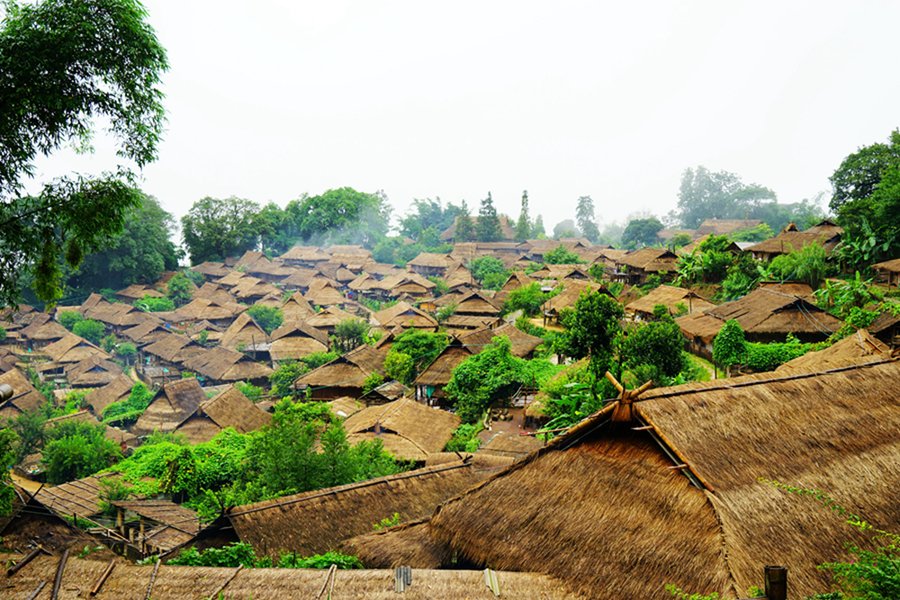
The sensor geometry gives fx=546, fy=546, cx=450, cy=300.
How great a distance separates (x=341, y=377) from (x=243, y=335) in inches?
565

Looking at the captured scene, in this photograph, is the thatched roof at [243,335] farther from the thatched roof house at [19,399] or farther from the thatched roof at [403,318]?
the thatched roof house at [19,399]

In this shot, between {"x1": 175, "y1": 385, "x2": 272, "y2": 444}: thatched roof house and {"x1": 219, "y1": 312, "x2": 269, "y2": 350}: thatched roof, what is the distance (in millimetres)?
14534

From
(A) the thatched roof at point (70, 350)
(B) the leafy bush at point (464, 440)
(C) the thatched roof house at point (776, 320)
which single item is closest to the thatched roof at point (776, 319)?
(C) the thatched roof house at point (776, 320)

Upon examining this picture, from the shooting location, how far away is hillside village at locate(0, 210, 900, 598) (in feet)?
17.0

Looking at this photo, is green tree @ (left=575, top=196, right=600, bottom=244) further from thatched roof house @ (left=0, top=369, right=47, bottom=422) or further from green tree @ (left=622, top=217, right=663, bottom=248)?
thatched roof house @ (left=0, top=369, right=47, bottom=422)

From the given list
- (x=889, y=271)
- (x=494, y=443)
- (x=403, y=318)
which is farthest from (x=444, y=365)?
(x=889, y=271)

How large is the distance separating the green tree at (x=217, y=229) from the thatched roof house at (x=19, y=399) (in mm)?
34248

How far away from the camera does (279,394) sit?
24891mm

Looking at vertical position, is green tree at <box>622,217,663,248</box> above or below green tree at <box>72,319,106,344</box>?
above

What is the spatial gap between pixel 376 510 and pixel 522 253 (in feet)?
182

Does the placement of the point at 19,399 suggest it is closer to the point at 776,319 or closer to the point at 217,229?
the point at 776,319

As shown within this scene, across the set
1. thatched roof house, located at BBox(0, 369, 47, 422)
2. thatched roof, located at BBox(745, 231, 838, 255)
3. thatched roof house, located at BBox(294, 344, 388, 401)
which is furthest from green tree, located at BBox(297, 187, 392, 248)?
thatched roof, located at BBox(745, 231, 838, 255)

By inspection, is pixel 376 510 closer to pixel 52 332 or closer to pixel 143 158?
pixel 143 158

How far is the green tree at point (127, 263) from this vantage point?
46.7m
